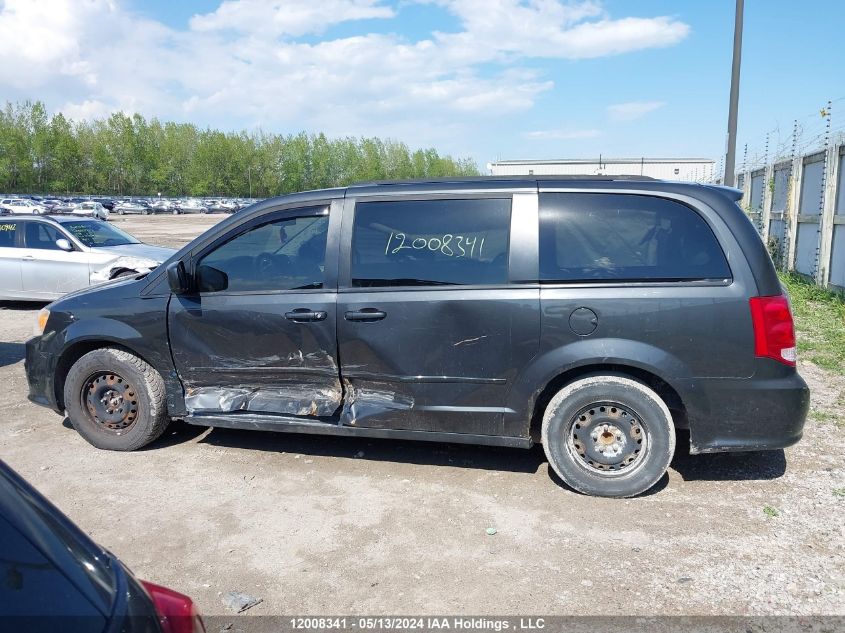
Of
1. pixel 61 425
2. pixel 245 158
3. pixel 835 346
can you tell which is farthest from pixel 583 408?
pixel 245 158

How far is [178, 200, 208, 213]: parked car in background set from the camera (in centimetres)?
7319

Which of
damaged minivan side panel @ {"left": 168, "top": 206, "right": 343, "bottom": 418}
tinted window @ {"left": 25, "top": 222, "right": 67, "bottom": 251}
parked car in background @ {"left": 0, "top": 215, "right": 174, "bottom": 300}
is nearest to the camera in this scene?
damaged minivan side panel @ {"left": 168, "top": 206, "right": 343, "bottom": 418}

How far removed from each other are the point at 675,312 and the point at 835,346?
5.13 metres

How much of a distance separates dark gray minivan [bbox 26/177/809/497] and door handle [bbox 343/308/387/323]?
0.03 feet

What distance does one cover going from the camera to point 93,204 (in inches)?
2308

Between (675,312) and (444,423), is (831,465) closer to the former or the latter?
(675,312)

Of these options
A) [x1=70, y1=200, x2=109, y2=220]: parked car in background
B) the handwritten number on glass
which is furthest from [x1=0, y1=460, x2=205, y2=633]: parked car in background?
[x1=70, y1=200, x2=109, y2=220]: parked car in background

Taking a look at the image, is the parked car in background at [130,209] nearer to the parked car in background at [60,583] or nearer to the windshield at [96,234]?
the windshield at [96,234]

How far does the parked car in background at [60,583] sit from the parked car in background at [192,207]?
75.2m

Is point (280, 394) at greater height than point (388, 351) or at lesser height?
lesser

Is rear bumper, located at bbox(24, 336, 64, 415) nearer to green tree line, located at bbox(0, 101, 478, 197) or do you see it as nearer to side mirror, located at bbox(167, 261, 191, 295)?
side mirror, located at bbox(167, 261, 191, 295)

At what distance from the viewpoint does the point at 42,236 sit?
36.6 ft

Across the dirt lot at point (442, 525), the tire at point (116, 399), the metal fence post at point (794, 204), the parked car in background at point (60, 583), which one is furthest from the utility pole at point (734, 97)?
the parked car in background at point (60, 583)

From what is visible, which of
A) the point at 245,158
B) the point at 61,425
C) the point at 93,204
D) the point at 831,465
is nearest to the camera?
the point at 831,465
